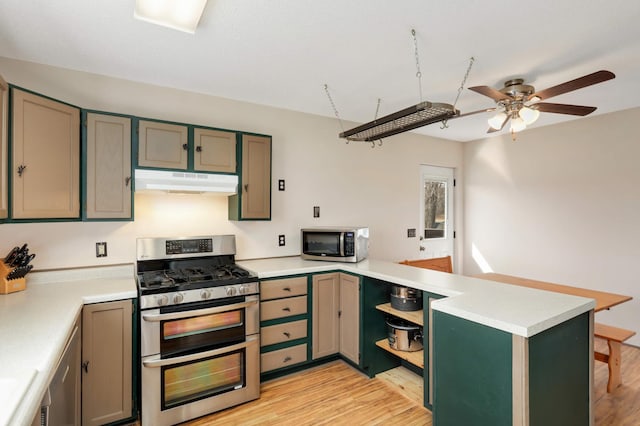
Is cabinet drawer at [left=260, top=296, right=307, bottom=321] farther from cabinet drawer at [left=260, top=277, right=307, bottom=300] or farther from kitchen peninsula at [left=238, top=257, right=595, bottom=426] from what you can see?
kitchen peninsula at [left=238, top=257, right=595, bottom=426]

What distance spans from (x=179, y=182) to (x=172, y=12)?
1132 millimetres

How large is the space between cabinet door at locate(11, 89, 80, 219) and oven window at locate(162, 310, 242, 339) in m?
0.99

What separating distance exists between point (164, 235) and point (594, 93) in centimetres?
396

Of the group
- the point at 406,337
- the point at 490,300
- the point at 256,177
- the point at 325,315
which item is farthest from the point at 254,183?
the point at 490,300

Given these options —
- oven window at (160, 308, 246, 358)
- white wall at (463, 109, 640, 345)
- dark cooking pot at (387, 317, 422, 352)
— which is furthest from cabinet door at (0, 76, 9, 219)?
white wall at (463, 109, 640, 345)

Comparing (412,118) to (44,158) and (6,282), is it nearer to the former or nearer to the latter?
(44,158)

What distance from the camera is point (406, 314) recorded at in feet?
8.32

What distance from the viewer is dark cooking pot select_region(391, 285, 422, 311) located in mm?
2574

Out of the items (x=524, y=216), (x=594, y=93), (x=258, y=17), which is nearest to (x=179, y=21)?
(x=258, y=17)

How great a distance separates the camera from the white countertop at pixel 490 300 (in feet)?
4.84

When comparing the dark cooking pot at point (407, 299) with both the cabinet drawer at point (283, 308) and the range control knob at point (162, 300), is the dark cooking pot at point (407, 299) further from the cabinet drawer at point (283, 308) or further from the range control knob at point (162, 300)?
the range control knob at point (162, 300)

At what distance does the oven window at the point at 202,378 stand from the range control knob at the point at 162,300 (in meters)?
0.43

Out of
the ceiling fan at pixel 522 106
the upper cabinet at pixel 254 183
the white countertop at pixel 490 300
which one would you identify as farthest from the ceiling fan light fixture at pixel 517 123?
the upper cabinet at pixel 254 183

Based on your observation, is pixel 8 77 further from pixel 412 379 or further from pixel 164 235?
pixel 412 379
